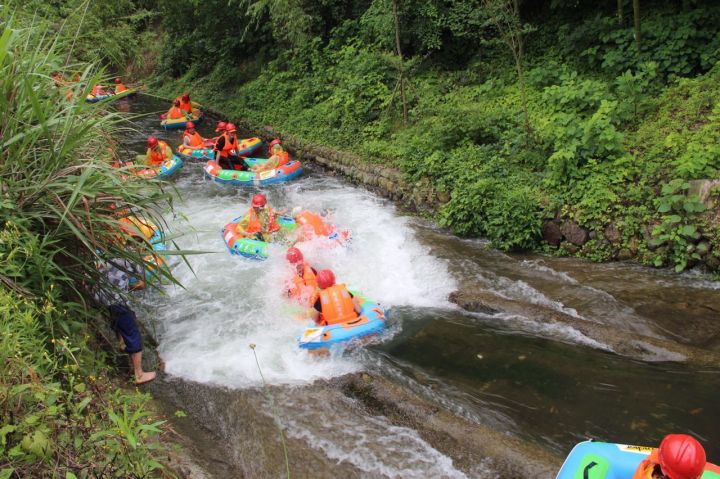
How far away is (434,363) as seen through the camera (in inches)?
223

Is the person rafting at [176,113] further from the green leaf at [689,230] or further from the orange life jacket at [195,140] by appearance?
the green leaf at [689,230]

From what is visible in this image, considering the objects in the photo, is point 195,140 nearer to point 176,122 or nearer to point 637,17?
point 176,122

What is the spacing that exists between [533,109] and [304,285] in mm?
5798

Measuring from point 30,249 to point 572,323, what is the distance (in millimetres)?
5420

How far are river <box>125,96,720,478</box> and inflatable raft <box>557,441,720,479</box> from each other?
0.54m

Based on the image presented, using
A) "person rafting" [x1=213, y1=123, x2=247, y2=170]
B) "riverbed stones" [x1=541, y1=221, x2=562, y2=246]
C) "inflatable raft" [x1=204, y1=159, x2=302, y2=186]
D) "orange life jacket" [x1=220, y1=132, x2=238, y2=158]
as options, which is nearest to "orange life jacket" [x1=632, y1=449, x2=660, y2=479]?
"riverbed stones" [x1=541, y1=221, x2=562, y2=246]

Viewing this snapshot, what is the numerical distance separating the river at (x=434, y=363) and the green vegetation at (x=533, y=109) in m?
0.63

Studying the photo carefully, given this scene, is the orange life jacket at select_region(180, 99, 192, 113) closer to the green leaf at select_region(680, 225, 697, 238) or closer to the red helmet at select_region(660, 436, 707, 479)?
the green leaf at select_region(680, 225, 697, 238)

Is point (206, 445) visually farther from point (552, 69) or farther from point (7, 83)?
point (552, 69)

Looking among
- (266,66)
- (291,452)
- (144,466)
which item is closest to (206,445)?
(291,452)

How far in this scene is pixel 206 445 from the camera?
4.60 meters

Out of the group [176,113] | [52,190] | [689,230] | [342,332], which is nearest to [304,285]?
[342,332]

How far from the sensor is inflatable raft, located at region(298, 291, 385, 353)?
5.91 m

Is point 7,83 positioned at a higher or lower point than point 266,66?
lower
